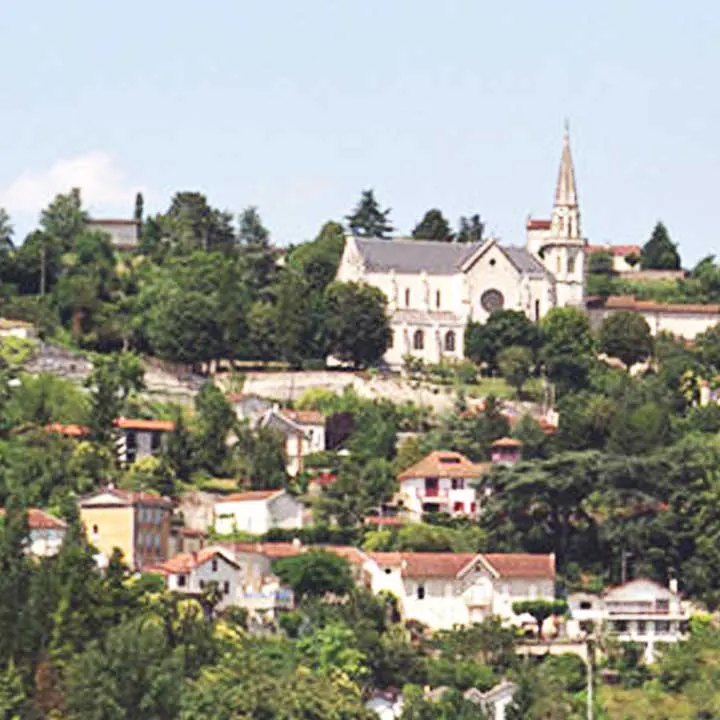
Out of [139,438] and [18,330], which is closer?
[139,438]

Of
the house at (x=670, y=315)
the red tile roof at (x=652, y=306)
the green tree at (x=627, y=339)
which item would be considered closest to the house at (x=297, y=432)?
the green tree at (x=627, y=339)

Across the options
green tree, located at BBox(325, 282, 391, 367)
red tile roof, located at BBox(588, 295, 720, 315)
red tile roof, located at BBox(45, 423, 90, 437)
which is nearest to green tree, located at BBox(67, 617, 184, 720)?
red tile roof, located at BBox(45, 423, 90, 437)

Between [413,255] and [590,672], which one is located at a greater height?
[413,255]

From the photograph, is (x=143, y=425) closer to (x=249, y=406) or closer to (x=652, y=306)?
(x=249, y=406)

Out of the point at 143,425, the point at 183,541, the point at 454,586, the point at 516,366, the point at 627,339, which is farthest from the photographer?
the point at 627,339

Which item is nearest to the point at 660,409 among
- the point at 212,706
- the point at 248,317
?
the point at 248,317

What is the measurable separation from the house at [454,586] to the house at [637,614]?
134 cm

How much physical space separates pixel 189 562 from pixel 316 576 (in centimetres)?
337

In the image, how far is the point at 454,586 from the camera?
74625mm

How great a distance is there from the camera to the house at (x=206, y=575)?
7306 cm

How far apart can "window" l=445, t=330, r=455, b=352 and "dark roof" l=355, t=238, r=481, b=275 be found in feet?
10.4

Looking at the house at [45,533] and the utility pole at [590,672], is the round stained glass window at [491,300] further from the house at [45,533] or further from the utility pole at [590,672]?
the utility pole at [590,672]

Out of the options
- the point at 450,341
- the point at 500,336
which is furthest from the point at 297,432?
the point at 450,341

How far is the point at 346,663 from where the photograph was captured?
6825 centimetres
